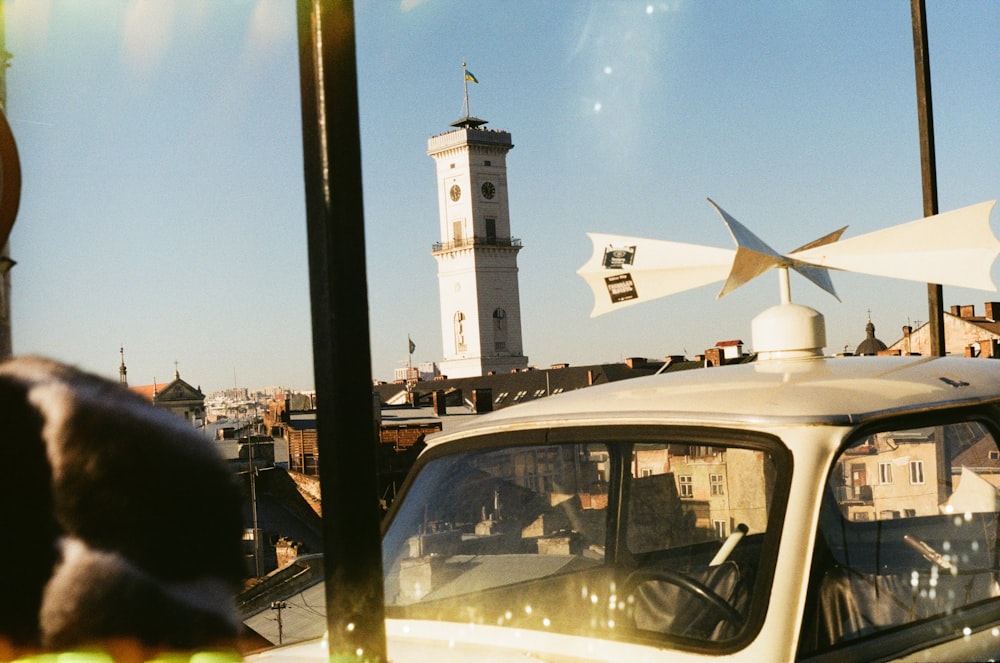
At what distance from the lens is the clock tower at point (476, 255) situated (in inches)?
4227

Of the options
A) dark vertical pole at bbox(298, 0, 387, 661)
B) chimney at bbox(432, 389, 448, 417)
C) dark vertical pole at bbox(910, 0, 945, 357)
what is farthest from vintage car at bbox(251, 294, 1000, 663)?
chimney at bbox(432, 389, 448, 417)

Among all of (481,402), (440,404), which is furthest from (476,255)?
(440,404)

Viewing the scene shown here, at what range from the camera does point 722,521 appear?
298cm

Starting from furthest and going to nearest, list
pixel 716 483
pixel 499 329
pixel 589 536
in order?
pixel 499 329
pixel 589 536
pixel 716 483

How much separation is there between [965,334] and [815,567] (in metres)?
58.3

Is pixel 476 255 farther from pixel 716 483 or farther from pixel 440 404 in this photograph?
pixel 716 483

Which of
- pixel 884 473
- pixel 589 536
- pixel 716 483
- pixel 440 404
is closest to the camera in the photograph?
pixel 716 483

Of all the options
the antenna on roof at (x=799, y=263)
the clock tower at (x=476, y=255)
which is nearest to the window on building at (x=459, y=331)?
the clock tower at (x=476, y=255)

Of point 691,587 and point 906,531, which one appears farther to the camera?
point 906,531

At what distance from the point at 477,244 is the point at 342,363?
4310 inches

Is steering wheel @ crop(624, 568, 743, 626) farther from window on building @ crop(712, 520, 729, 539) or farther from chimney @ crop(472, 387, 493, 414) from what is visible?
chimney @ crop(472, 387, 493, 414)

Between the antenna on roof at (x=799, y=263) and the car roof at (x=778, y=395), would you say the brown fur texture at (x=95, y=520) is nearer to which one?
the car roof at (x=778, y=395)

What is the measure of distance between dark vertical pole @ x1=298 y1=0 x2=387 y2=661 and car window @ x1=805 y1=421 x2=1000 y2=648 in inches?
60.4

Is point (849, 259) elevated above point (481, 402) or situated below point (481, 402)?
above
